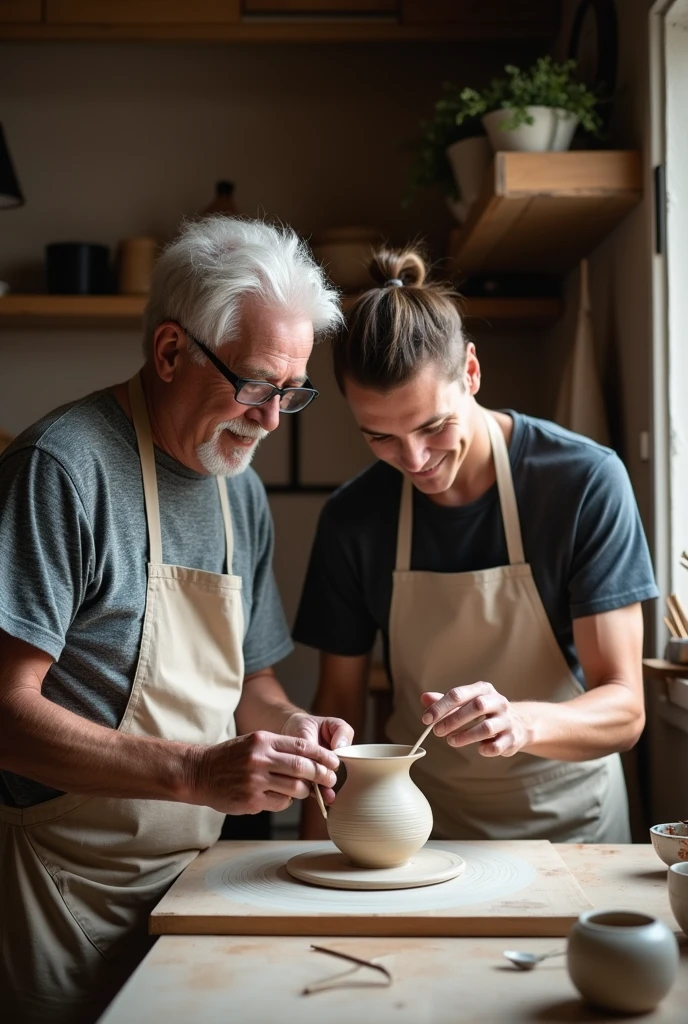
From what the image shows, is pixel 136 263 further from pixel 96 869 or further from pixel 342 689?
pixel 96 869

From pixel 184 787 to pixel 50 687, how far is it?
31cm

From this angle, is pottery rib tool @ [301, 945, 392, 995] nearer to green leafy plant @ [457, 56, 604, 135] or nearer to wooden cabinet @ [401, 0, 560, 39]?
green leafy plant @ [457, 56, 604, 135]

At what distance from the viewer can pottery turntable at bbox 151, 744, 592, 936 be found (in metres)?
1.34

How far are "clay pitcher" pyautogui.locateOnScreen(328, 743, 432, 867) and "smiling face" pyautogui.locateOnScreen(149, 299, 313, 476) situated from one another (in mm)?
567

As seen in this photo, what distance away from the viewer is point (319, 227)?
383 centimetres

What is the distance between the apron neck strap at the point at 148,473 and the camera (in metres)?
1.78

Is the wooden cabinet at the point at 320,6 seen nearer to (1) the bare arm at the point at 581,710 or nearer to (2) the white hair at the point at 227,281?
(2) the white hair at the point at 227,281

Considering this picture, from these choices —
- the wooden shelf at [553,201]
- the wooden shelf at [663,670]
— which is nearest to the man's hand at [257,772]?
the wooden shelf at [663,670]

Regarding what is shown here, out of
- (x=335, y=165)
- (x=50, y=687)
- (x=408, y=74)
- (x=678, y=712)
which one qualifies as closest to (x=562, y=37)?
(x=408, y=74)

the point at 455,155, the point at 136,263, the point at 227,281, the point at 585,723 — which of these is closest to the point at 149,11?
the point at 136,263

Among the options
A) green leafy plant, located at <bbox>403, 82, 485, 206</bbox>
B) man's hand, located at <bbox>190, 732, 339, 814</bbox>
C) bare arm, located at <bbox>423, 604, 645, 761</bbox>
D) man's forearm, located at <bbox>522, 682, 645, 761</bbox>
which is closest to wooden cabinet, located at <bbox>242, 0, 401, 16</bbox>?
green leafy plant, located at <bbox>403, 82, 485, 206</bbox>

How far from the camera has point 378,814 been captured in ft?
4.99

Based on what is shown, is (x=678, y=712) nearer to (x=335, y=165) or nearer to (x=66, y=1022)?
(x=66, y=1022)

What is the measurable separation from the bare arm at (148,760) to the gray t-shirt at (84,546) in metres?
0.10
